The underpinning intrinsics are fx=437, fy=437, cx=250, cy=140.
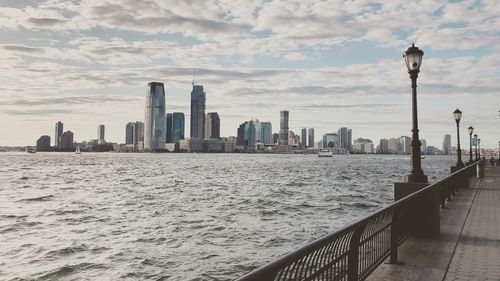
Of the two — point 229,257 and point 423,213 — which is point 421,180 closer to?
point 423,213

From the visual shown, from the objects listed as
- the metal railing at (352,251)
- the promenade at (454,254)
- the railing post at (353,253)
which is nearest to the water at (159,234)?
the promenade at (454,254)

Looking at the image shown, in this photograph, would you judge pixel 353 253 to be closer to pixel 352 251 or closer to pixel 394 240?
pixel 352 251

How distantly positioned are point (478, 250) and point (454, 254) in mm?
801

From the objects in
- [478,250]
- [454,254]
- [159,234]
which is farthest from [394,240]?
[159,234]

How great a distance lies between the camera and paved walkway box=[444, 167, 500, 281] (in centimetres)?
770

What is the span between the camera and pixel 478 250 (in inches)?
370

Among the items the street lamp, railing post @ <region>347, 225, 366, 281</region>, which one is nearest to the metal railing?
railing post @ <region>347, 225, 366, 281</region>

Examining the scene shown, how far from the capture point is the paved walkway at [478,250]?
25.2ft

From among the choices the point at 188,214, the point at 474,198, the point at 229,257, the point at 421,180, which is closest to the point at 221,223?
the point at 188,214

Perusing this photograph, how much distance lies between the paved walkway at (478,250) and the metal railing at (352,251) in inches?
46.7

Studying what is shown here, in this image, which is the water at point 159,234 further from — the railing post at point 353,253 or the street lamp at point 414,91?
the railing post at point 353,253

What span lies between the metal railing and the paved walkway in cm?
119

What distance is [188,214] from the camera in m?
28.5

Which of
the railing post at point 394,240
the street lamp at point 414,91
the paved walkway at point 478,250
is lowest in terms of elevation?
the paved walkway at point 478,250
